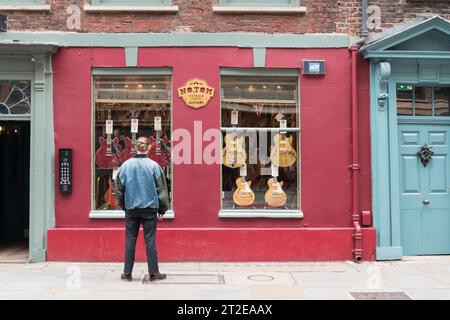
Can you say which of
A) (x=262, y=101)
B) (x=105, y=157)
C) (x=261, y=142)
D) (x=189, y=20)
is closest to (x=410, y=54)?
(x=262, y=101)

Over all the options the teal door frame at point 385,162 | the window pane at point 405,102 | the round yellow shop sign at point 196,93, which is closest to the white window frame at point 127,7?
the round yellow shop sign at point 196,93

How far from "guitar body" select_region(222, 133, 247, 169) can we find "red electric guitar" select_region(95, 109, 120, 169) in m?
1.88

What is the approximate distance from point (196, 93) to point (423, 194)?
4.37 m

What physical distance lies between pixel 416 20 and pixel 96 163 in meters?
6.07

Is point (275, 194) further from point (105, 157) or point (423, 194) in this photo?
point (105, 157)

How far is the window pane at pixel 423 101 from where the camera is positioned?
32.6ft

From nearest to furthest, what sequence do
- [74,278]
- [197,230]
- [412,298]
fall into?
[412,298], [74,278], [197,230]

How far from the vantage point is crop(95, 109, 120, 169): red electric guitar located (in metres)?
9.62

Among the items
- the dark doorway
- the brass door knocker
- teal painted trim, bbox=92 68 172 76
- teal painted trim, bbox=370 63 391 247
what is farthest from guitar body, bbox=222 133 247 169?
the dark doorway

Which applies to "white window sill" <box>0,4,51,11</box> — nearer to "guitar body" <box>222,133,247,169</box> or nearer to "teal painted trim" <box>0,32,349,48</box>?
"teal painted trim" <box>0,32,349,48</box>

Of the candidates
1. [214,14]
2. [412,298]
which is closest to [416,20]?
[214,14]

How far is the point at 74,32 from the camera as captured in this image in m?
9.45

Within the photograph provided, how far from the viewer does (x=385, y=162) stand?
31.4ft

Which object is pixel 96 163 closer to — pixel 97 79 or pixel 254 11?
pixel 97 79
